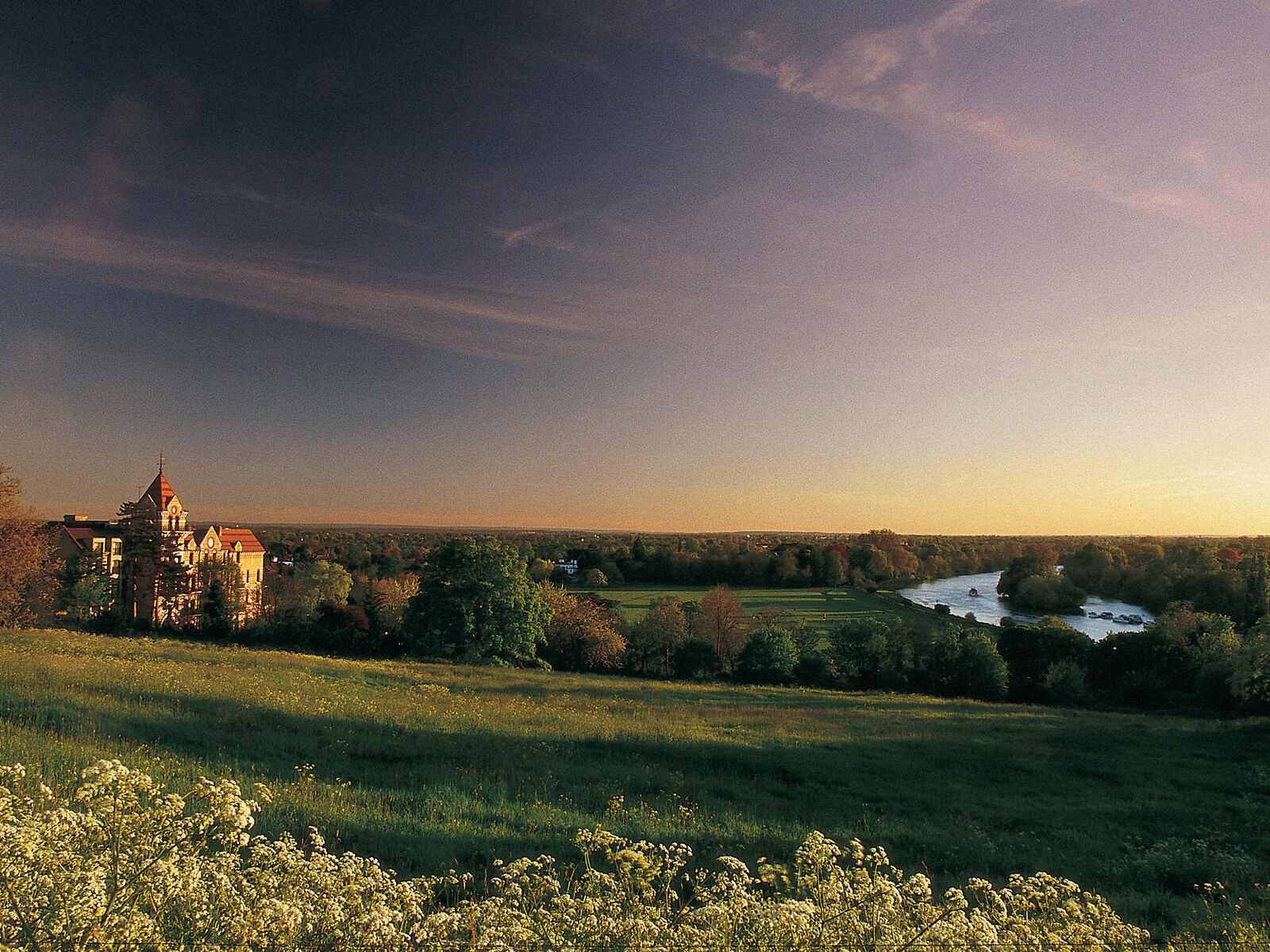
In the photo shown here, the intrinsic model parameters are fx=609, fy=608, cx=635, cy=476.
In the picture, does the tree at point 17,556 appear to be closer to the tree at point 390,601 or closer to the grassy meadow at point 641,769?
the grassy meadow at point 641,769

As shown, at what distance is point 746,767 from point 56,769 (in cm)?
1335

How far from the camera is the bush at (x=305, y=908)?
320 centimetres

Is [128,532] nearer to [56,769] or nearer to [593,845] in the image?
[56,769]

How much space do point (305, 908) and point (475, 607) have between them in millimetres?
35545

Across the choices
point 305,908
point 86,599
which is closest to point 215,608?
point 86,599

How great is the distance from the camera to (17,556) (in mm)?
32094

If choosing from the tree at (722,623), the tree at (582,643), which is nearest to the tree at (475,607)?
the tree at (582,643)

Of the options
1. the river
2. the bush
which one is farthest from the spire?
the river

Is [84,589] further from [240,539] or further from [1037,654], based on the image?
[1037,654]

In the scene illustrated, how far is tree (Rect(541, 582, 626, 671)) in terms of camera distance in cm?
4444

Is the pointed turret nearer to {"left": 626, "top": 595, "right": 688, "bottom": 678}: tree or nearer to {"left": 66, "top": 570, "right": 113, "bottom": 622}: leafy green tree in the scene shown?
{"left": 66, "top": 570, "right": 113, "bottom": 622}: leafy green tree

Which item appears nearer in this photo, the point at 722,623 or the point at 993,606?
the point at 722,623

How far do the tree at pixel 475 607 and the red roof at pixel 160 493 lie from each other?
26.8 meters

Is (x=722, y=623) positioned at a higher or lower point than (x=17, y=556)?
lower
